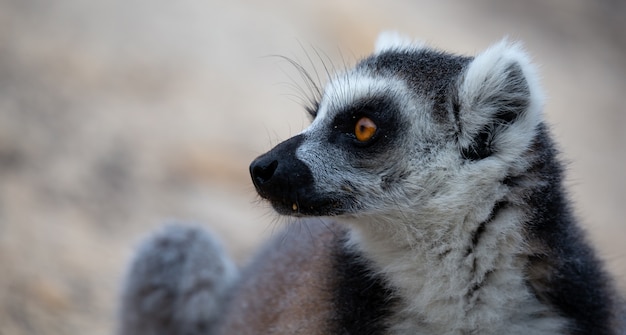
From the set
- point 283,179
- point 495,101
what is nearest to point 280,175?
point 283,179

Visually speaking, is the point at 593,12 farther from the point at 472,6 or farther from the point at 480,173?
the point at 480,173

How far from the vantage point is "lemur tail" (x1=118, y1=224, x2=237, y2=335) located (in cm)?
531

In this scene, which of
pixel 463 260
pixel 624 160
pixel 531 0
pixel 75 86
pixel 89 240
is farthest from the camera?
pixel 531 0

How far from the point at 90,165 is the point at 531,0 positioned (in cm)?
1348

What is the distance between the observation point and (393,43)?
439 centimetres

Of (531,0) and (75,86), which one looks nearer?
(75,86)

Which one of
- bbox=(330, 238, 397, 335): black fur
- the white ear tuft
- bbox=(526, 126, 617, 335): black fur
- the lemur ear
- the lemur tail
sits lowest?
bbox=(526, 126, 617, 335): black fur

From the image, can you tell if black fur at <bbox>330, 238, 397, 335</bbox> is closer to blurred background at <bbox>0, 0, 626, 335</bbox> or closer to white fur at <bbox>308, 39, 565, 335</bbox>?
white fur at <bbox>308, 39, 565, 335</bbox>

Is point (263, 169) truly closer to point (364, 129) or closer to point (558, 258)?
point (364, 129)

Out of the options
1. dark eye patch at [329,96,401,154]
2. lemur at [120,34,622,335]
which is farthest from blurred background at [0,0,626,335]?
dark eye patch at [329,96,401,154]

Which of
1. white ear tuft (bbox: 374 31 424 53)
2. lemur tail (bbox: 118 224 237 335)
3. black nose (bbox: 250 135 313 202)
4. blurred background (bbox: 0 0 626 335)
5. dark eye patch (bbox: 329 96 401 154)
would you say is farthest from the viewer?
blurred background (bbox: 0 0 626 335)

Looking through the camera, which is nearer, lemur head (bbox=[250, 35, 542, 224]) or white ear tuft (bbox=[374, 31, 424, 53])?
lemur head (bbox=[250, 35, 542, 224])

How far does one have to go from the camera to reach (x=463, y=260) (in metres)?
3.51

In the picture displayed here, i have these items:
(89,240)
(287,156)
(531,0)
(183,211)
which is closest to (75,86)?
(183,211)
